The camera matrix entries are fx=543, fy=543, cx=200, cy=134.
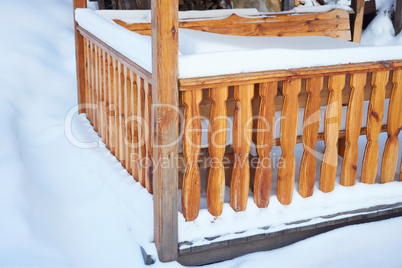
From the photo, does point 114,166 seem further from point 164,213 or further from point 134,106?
point 164,213

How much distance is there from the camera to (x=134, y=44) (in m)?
3.17

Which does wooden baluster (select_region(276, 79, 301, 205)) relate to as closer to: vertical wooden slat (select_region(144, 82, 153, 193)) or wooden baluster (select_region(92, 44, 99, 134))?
vertical wooden slat (select_region(144, 82, 153, 193))

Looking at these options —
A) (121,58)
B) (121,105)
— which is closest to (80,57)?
(121,105)

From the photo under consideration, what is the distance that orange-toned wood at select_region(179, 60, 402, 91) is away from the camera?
2.82 metres

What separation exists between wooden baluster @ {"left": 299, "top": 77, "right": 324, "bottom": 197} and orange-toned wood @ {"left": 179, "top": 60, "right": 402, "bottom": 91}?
0.08m

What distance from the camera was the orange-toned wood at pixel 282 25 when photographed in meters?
5.07

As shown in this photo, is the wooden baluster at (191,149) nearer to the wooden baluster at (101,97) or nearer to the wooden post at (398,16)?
the wooden baluster at (101,97)

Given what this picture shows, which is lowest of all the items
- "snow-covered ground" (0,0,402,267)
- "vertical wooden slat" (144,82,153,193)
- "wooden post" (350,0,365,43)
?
"snow-covered ground" (0,0,402,267)

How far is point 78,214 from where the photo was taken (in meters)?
3.52

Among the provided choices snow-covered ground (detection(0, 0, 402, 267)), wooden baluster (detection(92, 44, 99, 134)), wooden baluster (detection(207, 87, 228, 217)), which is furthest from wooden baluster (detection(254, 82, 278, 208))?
wooden baluster (detection(92, 44, 99, 134))

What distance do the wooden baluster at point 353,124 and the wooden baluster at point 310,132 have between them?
0.72 ft

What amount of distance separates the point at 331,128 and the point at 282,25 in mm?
2167

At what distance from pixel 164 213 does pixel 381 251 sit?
1.34 m

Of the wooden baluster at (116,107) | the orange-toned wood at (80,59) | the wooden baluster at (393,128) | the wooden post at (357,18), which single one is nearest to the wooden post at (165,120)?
the wooden baluster at (116,107)
